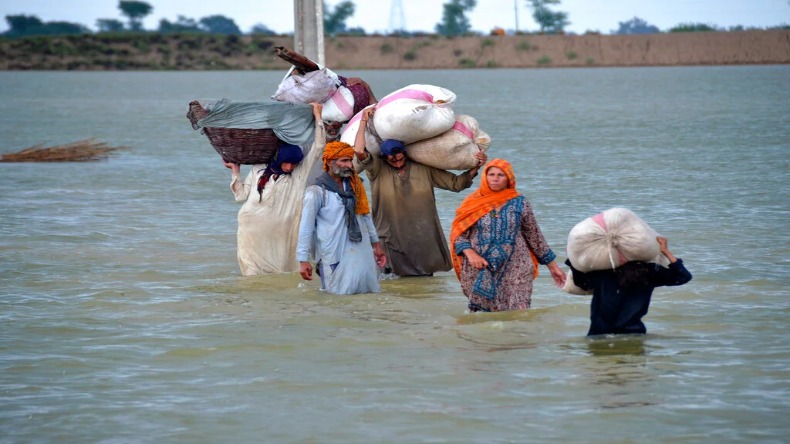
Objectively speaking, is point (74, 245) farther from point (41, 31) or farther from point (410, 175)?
point (41, 31)

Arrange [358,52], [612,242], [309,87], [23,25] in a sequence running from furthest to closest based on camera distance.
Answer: [23,25] → [358,52] → [309,87] → [612,242]

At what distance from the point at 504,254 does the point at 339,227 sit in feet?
4.34

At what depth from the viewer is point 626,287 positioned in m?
6.07

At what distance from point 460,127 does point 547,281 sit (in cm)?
158

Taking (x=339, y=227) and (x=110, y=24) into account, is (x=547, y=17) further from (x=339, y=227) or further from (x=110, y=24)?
(x=339, y=227)

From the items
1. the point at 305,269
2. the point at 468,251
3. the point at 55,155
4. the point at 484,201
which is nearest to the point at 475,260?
the point at 468,251

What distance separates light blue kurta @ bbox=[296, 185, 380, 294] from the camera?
7809 mm

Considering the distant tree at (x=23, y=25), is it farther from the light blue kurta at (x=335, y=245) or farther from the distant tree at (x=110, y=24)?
the light blue kurta at (x=335, y=245)

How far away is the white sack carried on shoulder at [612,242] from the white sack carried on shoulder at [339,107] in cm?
305

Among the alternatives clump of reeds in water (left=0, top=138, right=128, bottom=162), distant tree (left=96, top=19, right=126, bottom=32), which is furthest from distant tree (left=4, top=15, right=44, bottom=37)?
clump of reeds in water (left=0, top=138, right=128, bottom=162)

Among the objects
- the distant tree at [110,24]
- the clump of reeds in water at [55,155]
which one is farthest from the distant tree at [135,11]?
the clump of reeds in water at [55,155]

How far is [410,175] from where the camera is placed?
865 cm

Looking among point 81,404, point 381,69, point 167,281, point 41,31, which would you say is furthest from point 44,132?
point 41,31

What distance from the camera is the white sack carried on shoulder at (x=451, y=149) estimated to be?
330 inches
